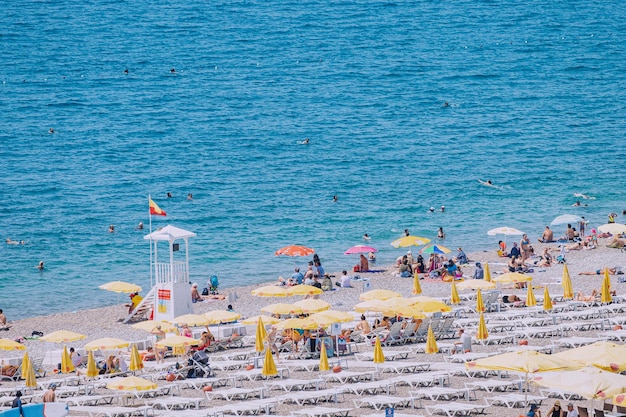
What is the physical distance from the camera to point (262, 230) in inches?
1837

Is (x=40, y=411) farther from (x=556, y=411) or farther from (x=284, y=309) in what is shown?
(x=284, y=309)

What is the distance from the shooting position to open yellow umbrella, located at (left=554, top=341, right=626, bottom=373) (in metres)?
16.8

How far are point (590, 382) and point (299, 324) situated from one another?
828 cm

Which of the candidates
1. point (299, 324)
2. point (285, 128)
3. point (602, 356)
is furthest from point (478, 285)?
point (285, 128)

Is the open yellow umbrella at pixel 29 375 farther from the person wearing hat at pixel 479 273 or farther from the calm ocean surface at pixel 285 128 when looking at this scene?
the person wearing hat at pixel 479 273

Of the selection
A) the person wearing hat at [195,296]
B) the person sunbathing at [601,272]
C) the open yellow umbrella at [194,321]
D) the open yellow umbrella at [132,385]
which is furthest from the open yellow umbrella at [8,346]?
the person sunbathing at [601,272]

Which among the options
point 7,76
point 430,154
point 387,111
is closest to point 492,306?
point 430,154

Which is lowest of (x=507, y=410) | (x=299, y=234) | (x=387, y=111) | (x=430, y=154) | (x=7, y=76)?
(x=507, y=410)

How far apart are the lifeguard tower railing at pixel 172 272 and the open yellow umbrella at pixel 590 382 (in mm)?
14104

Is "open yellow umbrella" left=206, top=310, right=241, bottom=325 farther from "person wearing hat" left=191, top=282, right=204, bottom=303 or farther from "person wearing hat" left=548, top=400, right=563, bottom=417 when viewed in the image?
"person wearing hat" left=548, top=400, right=563, bottom=417

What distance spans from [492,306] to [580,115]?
1759 inches

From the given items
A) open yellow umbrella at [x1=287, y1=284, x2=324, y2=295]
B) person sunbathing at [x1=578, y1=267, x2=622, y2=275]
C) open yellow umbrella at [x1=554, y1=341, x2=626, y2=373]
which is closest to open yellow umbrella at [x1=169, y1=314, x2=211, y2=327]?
open yellow umbrella at [x1=287, y1=284, x2=324, y2=295]

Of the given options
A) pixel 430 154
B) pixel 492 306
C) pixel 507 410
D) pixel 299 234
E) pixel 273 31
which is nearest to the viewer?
pixel 507 410

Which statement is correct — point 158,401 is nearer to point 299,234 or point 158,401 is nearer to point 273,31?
point 299,234
